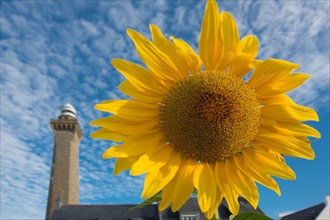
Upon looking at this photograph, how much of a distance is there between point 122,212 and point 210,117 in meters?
33.0

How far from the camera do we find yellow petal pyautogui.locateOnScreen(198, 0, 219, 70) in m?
1.79

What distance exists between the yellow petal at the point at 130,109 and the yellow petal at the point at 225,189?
0.47 meters

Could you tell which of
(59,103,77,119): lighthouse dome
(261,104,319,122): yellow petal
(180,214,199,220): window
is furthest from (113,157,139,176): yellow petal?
(59,103,77,119): lighthouse dome

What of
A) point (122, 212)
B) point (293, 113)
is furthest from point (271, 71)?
point (122, 212)

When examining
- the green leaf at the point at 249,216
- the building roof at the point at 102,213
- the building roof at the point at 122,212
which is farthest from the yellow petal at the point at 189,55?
the building roof at the point at 102,213

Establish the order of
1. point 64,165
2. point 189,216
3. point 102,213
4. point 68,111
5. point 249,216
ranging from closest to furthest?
point 249,216 → point 189,216 → point 102,213 → point 64,165 → point 68,111

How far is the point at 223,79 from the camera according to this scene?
6.12 feet

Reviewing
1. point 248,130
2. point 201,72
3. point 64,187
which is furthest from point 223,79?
point 64,187

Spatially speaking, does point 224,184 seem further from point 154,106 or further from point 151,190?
point 154,106

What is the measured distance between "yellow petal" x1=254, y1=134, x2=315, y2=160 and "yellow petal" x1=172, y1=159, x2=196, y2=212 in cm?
45

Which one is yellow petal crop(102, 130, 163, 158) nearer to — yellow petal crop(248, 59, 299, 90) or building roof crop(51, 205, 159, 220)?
yellow petal crop(248, 59, 299, 90)

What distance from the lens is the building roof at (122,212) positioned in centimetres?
3148

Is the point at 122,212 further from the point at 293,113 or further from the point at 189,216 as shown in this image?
the point at 293,113

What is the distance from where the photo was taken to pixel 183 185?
1.71 metres
